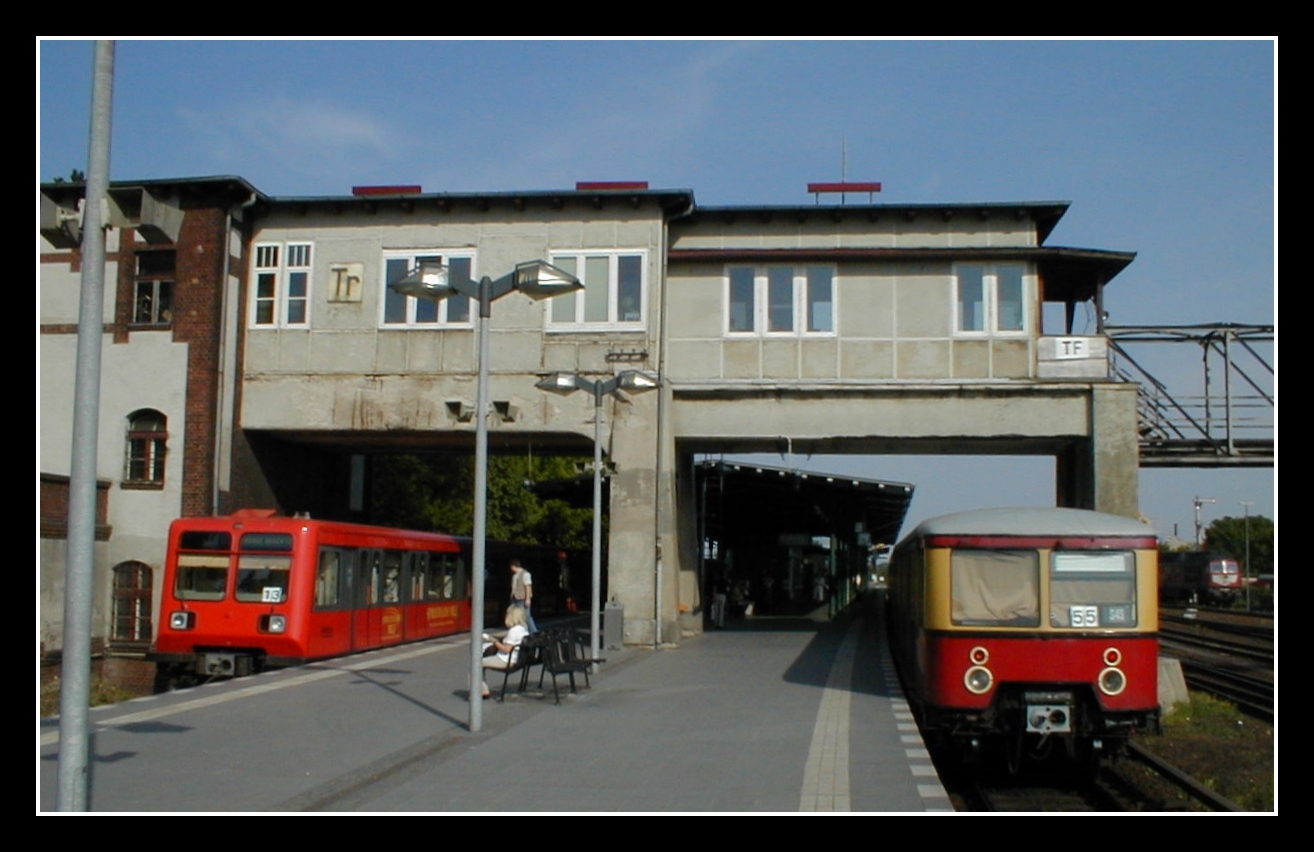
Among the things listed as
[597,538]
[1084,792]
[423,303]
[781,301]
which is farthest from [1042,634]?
[423,303]

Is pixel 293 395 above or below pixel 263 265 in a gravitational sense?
below

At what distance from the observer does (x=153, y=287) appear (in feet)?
86.8

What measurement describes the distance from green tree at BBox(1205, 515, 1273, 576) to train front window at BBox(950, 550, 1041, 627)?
87.5 meters

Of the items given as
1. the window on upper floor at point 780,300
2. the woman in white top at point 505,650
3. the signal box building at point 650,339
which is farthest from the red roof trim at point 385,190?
the woman in white top at point 505,650

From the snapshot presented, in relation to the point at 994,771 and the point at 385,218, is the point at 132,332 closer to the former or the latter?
the point at 385,218

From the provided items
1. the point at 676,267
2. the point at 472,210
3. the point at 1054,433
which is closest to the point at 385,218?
the point at 472,210

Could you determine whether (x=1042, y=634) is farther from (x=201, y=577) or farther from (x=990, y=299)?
(x=990, y=299)

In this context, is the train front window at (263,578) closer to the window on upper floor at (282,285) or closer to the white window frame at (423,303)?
the white window frame at (423,303)

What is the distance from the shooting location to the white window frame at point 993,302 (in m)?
25.3

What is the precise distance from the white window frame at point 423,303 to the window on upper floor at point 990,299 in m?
9.73

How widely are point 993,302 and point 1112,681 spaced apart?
14.4 meters

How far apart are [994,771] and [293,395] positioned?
17.6m

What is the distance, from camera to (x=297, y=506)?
29.3m

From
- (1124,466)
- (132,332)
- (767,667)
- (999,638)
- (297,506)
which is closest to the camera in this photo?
(999,638)
